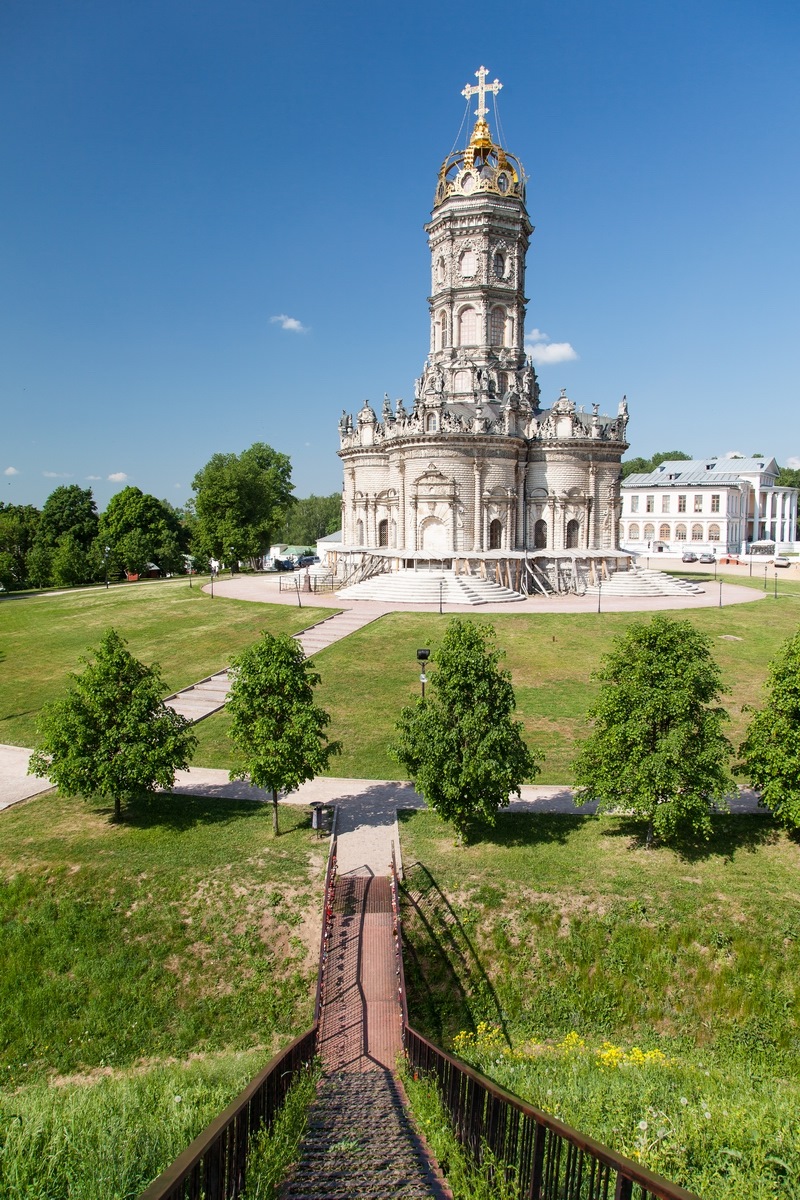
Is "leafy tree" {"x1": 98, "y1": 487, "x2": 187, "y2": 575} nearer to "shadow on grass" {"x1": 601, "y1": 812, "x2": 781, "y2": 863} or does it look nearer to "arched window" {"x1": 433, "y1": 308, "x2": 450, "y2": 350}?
"arched window" {"x1": 433, "y1": 308, "x2": 450, "y2": 350}

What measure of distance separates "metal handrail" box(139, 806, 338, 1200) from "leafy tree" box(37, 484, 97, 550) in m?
67.5

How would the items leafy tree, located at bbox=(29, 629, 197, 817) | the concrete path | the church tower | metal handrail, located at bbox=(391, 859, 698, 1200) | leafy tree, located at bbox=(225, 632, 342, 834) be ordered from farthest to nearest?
1. the church tower
2. the concrete path
3. leafy tree, located at bbox=(29, 629, 197, 817)
4. leafy tree, located at bbox=(225, 632, 342, 834)
5. metal handrail, located at bbox=(391, 859, 698, 1200)

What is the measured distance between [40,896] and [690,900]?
1354 centimetres

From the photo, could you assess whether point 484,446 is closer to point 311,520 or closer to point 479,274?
point 479,274

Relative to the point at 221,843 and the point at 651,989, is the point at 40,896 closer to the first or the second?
the point at 221,843

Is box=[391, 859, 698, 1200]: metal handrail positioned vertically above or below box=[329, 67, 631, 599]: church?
below

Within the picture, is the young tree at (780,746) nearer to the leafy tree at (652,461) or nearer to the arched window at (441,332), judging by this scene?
the arched window at (441,332)

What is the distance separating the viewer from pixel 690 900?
1417 cm

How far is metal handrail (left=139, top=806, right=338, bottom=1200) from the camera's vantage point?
11.8ft

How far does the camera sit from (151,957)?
44.3 feet

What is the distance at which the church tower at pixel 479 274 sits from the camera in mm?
52531

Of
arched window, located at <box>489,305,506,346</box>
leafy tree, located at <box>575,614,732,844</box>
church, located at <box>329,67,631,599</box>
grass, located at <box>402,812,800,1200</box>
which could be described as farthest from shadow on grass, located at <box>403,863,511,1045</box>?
arched window, located at <box>489,305,506,346</box>

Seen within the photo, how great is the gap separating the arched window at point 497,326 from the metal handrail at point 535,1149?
178 feet

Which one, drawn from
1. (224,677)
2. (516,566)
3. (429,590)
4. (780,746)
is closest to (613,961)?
(780,746)
